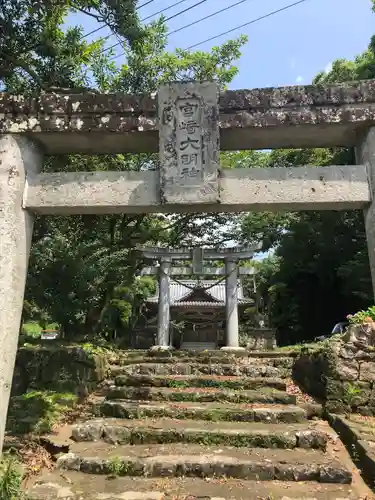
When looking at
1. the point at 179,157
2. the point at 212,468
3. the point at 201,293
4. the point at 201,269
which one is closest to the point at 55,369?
the point at 212,468

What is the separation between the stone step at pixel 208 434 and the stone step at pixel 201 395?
105cm

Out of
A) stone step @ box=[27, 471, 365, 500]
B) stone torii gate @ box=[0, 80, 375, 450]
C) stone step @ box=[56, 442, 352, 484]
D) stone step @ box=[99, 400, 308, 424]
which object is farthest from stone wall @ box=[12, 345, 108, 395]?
stone torii gate @ box=[0, 80, 375, 450]

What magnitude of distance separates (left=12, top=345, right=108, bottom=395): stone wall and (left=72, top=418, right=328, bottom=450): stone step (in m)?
2.58

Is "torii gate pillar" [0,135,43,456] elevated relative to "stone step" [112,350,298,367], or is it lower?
elevated

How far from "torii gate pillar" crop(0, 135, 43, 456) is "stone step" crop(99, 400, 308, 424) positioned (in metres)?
2.74

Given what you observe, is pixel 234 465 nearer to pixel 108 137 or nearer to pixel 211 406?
pixel 211 406

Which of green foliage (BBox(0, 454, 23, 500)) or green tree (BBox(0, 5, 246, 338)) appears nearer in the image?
green foliage (BBox(0, 454, 23, 500))

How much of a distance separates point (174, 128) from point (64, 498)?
3772 mm

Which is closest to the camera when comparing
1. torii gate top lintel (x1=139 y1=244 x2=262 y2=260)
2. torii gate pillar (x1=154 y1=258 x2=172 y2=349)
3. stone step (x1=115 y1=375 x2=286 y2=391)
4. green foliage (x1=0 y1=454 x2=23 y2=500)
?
green foliage (x1=0 y1=454 x2=23 y2=500)

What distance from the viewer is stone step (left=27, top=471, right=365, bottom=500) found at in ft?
13.4

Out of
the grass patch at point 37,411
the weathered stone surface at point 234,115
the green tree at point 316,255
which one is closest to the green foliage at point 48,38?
the weathered stone surface at point 234,115

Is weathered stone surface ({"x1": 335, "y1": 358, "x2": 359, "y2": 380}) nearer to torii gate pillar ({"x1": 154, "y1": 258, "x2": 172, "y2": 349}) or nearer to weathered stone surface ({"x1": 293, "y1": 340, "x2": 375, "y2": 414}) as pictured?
weathered stone surface ({"x1": 293, "y1": 340, "x2": 375, "y2": 414})

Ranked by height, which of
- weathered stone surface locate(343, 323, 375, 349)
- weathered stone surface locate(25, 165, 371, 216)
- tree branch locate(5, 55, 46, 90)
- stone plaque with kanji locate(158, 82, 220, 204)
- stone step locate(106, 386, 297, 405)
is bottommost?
stone step locate(106, 386, 297, 405)

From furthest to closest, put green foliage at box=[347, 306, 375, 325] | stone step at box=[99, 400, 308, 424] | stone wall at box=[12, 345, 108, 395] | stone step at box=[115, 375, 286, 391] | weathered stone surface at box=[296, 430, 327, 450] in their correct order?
1. stone wall at box=[12, 345, 108, 395]
2. stone step at box=[115, 375, 286, 391]
3. green foliage at box=[347, 306, 375, 325]
4. stone step at box=[99, 400, 308, 424]
5. weathered stone surface at box=[296, 430, 327, 450]
